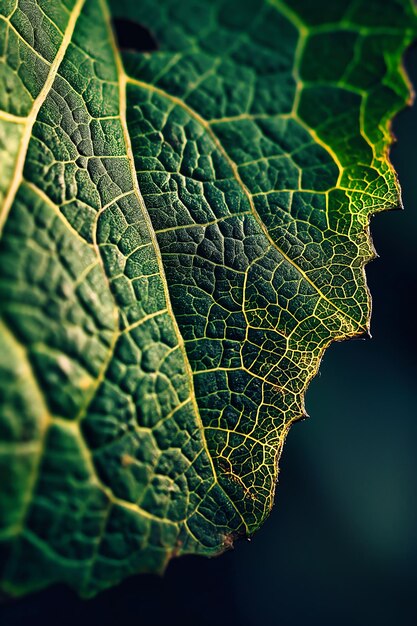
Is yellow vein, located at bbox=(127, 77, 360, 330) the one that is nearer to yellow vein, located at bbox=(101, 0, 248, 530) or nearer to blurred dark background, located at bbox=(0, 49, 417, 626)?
yellow vein, located at bbox=(101, 0, 248, 530)

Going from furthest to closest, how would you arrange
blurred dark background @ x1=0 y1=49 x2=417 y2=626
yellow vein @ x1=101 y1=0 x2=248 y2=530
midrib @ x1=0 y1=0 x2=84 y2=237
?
1. blurred dark background @ x1=0 y1=49 x2=417 y2=626
2. yellow vein @ x1=101 y1=0 x2=248 y2=530
3. midrib @ x1=0 y1=0 x2=84 y2=237

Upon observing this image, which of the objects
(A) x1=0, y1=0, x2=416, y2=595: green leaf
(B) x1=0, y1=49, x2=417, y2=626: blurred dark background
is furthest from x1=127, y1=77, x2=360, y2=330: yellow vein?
(B) x1=0, y1=49, x2=417, y2=626: blurred dark background

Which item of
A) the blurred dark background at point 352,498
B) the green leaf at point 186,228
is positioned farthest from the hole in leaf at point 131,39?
the blurred dark background at point 352,498

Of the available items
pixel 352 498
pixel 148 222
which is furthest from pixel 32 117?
pixel 352 498

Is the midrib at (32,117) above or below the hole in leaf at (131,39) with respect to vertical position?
below

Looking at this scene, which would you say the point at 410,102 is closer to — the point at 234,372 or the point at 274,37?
the point at 274,37

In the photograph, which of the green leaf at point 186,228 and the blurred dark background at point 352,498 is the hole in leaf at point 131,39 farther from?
the blurred dark background at point 352,498

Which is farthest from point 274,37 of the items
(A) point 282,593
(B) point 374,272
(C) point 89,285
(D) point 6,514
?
(A) point 282,593

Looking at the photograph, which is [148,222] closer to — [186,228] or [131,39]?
[186,228]
